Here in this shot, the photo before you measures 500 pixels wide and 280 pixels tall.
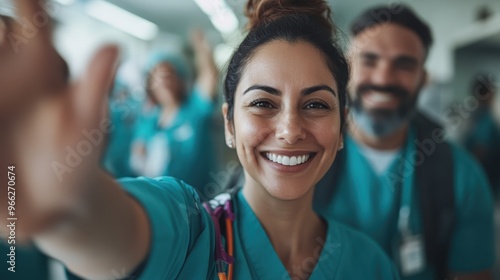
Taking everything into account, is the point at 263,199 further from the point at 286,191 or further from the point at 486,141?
the point at 486,141

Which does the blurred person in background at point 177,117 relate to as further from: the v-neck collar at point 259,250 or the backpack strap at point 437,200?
the backpack strap at point 437,200

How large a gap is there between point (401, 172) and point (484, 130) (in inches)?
9.9

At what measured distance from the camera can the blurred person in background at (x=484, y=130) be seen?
88cm


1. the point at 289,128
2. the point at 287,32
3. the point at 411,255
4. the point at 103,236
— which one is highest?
the point at 287,32

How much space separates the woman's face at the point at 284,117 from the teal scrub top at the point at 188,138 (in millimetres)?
198

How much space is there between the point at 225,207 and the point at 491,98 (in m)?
0.63

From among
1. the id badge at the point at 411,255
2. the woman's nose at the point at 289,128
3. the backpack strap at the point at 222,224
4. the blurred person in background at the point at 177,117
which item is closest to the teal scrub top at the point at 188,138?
the blurred person in background at the point at 177,117

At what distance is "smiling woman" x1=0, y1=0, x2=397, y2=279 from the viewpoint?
406 mm

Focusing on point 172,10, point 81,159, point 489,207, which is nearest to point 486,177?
point 489,207

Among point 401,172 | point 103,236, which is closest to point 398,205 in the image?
point 401,172

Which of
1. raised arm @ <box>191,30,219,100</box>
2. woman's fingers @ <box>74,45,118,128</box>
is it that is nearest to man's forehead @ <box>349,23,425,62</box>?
raised arm @ <box>191,30,219,100</box>

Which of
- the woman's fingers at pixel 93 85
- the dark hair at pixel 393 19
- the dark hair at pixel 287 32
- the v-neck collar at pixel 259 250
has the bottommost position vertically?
the v-neck collar at pixel 259 250

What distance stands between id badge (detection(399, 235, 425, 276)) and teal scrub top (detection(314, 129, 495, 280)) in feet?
0.04
